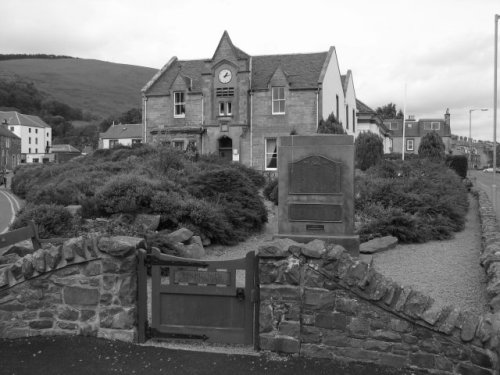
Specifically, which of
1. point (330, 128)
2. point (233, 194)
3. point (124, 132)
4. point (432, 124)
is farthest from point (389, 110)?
point (233, 194)

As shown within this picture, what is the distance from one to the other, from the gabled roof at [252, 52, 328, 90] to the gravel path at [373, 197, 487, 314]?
23058 millimetres

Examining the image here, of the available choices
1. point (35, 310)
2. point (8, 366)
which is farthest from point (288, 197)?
point (8, 366)

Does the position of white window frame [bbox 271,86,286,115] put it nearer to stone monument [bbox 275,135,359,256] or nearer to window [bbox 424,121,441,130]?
stone monument [bbox 275,135,359,256]

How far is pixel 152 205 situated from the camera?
518 inches

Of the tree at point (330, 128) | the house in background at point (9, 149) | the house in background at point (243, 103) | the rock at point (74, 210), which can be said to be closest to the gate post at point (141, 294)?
the rock at point (74, 210)

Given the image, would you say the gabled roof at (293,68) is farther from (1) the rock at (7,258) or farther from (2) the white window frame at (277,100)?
(1) the rock at (7,258)

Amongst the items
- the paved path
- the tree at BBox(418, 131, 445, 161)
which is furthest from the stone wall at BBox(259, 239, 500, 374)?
the tree at BBox(418, 131, 445, 161)

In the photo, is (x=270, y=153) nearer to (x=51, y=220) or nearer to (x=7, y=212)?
(x=7, y=212)

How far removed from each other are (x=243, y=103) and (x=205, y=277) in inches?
1222

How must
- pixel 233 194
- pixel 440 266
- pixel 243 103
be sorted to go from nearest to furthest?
pixel 440 266 < pixel 233 194 < pixel 243 103

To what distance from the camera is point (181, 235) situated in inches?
458

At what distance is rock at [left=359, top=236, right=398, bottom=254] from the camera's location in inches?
484

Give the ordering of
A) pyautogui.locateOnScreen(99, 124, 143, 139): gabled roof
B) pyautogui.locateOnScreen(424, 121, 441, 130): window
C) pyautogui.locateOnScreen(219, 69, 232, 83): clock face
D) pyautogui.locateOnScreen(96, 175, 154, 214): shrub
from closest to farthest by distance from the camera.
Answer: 1. pyautogui.locateOnScreen(96, 175, 154, 214): shrub
2. pyautogui.locateOnScreen(219, 69, 232, 83): clock face
3. pyautogui.locateOnScreen(424, 121, 441, 130): window
4. pyautogui.locateOnScreen(99, 124, 143, 139): gabled roof

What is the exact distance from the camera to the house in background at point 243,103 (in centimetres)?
3578
